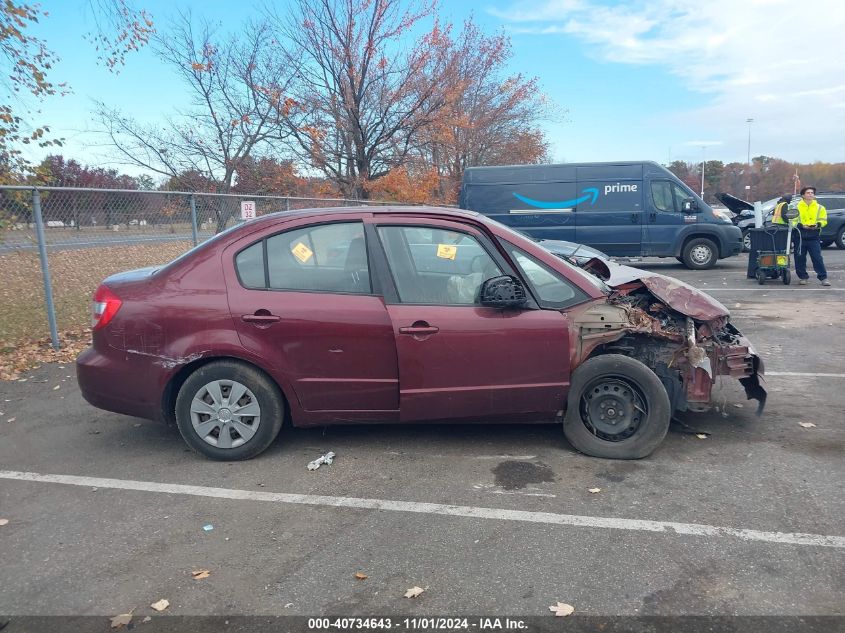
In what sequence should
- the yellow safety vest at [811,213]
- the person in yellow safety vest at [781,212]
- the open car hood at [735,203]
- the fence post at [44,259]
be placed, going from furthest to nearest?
1. the open car hood at [735,203]
2. the person in yellow safety vest at [781,212]
3. the yellow safety vest at [811,213]
4. the fence post at [44,259]

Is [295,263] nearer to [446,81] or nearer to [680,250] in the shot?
[680,250]

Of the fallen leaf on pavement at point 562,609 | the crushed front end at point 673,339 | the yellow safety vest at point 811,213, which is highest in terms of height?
the yellow safety vest at point 811,213

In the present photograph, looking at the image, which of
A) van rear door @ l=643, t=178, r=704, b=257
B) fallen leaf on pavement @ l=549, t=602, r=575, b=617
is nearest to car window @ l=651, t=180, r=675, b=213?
van rear door @ l=643, t=178, r=704, b=257

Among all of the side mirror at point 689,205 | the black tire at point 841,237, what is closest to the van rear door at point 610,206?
the side mirror at point 689,205

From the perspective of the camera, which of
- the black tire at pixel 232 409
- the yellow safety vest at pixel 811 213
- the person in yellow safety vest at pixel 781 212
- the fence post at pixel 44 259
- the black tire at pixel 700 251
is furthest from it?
the black tire at pixel 700 251

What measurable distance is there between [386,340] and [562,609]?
6.44 feet

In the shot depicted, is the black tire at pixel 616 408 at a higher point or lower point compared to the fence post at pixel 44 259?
lower

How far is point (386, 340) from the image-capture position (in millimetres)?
4062

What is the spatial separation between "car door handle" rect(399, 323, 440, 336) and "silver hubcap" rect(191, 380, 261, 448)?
3.63 feet

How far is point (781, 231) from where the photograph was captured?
11.9 m

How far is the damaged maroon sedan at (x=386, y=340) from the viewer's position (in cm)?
409

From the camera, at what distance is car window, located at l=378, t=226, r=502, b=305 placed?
4.17 metres

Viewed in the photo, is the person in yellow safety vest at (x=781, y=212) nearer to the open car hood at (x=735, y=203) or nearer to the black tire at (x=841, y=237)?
the open car hood at (x=735, y=203)

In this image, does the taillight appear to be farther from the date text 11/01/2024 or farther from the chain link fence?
the chain link fence
